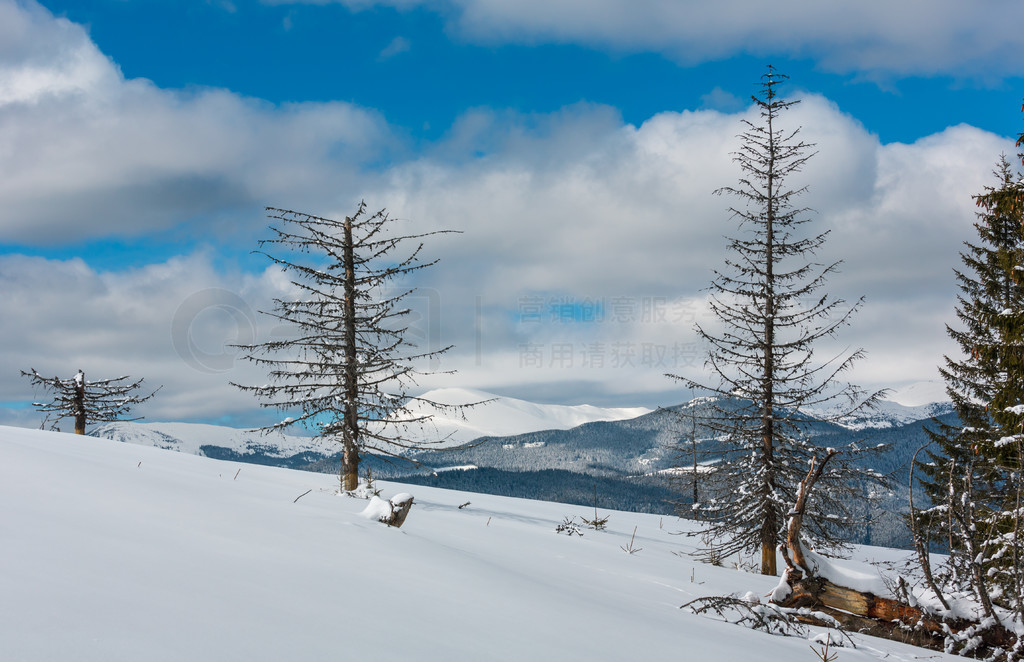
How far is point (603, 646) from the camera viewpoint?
2902 mm

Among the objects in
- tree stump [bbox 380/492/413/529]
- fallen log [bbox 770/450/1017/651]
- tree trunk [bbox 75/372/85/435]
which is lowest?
fallen log [bbox 770/450/1017/651]

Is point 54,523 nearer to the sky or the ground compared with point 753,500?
nearer to the sky

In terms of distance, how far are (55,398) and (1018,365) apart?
Answer: 26.0 metres

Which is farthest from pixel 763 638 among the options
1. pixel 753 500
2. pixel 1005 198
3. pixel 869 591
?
pixel 753 500

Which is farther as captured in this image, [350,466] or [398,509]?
[350,466]

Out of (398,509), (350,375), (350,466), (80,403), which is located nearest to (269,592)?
(398,509)

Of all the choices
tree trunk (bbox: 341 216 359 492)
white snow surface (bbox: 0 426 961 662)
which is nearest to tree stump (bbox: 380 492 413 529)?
white snow surface (bbox: 0 426 961 662)

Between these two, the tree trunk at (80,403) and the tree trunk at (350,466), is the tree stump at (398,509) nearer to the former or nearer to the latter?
the tree trunk at (350,466)

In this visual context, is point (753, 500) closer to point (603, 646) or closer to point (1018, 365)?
point (1018, 365)

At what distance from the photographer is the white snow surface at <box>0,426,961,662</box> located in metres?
1.88

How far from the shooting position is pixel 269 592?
2.54 m

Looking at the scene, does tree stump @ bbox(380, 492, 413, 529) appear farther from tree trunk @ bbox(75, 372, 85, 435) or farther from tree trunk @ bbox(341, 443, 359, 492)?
tree trunk @ bbox(75, 372, 85, 435)

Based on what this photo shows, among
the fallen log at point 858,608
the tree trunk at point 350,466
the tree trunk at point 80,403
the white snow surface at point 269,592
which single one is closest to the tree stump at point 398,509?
the white snow surface at point 269,592

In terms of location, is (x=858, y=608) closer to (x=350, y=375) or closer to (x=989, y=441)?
(x=989, y=441)
